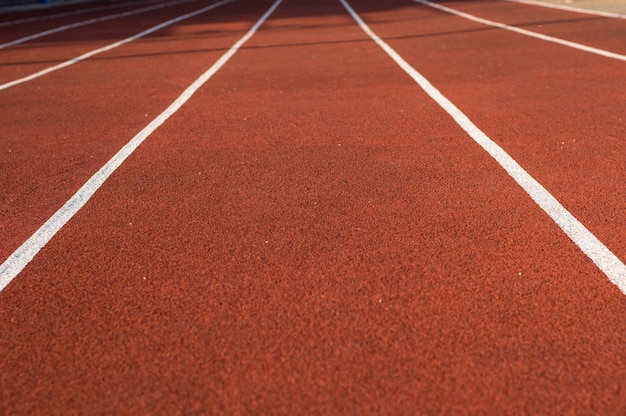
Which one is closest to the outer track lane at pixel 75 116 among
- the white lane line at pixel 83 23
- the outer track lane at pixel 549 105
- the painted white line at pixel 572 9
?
the white lane line at pixel 83 23

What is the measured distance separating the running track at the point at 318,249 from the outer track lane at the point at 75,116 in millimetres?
41

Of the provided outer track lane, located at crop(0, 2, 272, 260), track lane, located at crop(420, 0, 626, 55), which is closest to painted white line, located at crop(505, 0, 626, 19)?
track lane, located at crop(420, 0, 626, 55)

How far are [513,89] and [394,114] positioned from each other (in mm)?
1873

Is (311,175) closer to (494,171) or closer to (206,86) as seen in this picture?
(494,171)

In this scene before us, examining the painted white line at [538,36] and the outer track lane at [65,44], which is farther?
the outer track lane at [65,44]

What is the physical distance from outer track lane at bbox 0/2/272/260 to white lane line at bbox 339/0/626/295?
3.29m

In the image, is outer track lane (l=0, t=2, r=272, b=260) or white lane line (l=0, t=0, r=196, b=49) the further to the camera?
white lane line (l=0, t=0, r=196, b=49)

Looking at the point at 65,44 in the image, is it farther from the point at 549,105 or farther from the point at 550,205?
the point at 550,205

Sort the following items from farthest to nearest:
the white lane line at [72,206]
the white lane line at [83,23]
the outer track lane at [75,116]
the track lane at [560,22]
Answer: the white lane line at [83,23]
the track lane at [560,22]
the outer track lane at [75,116]
the white lane line at [72,206]

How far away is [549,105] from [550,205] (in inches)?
123

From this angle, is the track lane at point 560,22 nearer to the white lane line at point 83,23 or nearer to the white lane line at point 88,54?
the white lane line at point 88,54

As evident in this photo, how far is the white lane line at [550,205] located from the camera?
3.73 metres

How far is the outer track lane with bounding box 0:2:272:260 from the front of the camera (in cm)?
513

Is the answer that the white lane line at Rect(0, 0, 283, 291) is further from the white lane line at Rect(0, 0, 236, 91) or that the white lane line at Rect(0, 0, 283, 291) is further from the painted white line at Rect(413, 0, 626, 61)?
the painted white line at Rect(413, 0, 626, 61)
